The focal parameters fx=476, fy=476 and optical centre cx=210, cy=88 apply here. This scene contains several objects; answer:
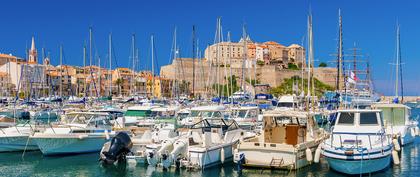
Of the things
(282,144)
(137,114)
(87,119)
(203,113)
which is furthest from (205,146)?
(137,114)

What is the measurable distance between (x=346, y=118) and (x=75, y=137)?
12422 mm

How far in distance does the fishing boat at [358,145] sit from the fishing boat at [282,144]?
923 millimetres

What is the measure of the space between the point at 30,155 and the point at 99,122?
12.5ft

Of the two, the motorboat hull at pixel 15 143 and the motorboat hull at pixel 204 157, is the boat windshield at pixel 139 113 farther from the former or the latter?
the motorboat hull at pixel 204 157

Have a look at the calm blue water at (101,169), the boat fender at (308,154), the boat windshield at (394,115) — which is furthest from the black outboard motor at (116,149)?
the boat windshield at (394,115)

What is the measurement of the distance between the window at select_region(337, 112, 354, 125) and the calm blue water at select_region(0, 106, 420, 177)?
6.29 feet

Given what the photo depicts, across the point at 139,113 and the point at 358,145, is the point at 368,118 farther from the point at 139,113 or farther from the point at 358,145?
the point at 139,113

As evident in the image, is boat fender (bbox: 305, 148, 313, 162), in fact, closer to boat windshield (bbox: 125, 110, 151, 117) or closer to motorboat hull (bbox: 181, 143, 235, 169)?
motorboat hull (bbox: 181, 143, 235, 169)

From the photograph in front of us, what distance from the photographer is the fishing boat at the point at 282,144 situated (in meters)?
17.8

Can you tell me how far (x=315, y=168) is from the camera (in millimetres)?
18750

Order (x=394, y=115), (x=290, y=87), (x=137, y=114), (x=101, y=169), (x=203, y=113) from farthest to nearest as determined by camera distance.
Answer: (x=290, y=87) < (x=137, y=114) < (x=203, y=113) < (x=394, y=115) < (x=101, y=169)

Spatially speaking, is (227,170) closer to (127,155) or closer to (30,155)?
(127,155)

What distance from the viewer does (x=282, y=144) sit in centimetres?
1788

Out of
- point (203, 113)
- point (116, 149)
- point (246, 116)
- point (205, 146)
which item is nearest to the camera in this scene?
point (205, 146)
